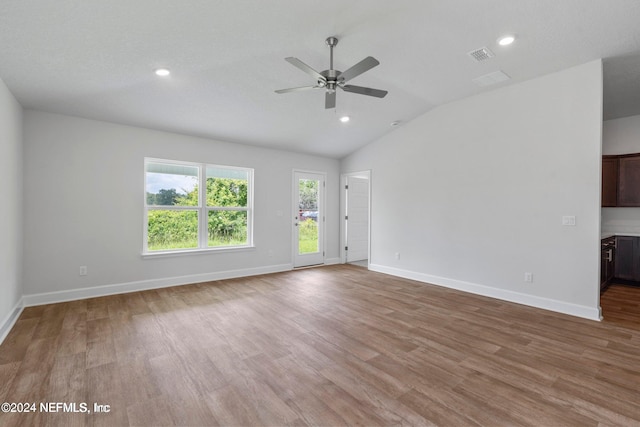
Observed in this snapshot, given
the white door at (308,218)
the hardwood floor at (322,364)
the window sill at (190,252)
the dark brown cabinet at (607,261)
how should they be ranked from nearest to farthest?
1. the hardwood floor at (322,364)
2. the dark brown cabinet at (607,261)
3. the window sill at (190,252)
4. the white door at (308,218)

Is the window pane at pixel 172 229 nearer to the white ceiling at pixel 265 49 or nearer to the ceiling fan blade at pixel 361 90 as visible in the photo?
the white ceiling at pixel 265 49

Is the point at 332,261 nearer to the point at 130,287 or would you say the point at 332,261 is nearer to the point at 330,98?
the point at 130,287

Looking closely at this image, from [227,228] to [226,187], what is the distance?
776 mm

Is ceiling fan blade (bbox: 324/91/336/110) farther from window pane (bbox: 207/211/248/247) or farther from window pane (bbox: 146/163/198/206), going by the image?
window pane (bbox: 207/211/248/247)

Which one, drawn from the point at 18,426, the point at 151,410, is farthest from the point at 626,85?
the point at 18,426

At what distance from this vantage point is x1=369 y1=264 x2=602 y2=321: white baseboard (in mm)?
3502

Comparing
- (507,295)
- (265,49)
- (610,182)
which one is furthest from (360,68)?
(610,182)

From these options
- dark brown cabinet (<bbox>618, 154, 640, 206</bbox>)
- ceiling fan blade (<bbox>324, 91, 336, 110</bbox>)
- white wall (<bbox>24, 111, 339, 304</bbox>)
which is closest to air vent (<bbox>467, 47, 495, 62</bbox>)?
ceiling fan blade (<bbox>324, 91, 336, 110</bbox>)

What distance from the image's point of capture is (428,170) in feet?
17.0

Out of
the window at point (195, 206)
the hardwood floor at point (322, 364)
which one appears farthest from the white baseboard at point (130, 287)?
the window at point (195, 206)

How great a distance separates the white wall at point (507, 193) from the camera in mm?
3525

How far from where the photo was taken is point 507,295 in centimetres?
414

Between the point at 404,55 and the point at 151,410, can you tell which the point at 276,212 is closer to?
the point at 404,55

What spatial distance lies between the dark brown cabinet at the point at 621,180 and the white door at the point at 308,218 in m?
5.15
